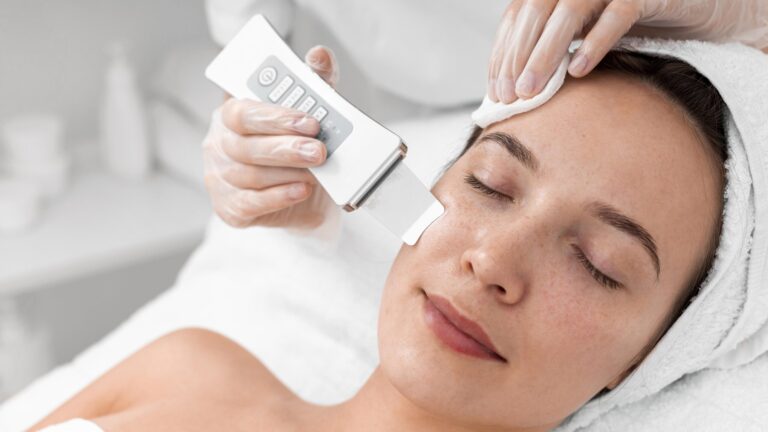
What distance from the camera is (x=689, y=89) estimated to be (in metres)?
1.05

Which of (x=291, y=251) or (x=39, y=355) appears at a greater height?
(x=291, y=251)

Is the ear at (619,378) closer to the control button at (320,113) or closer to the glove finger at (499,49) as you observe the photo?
Answer: the glove finger at (499,49)

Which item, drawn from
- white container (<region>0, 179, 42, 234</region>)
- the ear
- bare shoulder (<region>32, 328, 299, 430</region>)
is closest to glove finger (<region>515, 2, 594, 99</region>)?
the ear

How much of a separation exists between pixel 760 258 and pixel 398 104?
92 centimetres

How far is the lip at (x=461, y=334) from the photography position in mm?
946

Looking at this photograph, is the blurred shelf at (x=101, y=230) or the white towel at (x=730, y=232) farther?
the blurred shelf at (x=101, y=230)

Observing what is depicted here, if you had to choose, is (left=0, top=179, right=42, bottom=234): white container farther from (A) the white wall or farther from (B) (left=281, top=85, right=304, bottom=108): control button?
(B) (left=281, top=85, right=304, bottom=108): control button

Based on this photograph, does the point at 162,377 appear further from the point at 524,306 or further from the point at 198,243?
the point at 198,243

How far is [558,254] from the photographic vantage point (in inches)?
38.0

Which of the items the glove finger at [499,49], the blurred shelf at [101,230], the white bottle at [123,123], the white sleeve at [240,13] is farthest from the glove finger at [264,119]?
the white bottle at [123,123]

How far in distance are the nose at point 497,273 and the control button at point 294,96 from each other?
0.92ft

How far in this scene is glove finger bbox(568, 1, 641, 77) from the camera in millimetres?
998

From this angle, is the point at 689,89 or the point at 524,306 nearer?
the point at 524,306

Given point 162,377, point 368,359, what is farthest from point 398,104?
point 162,377
